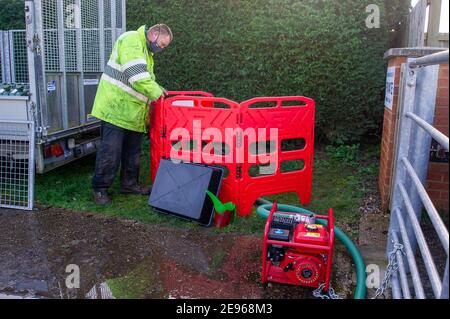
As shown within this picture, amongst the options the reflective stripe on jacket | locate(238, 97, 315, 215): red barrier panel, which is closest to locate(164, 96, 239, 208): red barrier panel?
locate(238, 97, 315, 215): red barrier panel

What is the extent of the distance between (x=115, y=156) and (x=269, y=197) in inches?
67.9

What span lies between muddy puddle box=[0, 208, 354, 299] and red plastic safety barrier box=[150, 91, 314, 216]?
0.59 metres

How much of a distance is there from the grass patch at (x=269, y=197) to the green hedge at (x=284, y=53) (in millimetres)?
371

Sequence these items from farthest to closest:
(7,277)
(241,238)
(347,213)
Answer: (347,213) < (241,238) < (7,277)

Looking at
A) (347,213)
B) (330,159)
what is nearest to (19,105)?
(347,213)

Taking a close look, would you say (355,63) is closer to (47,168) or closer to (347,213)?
(347,213)

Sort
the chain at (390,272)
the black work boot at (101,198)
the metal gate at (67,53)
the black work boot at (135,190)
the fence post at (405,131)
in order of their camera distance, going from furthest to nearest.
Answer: the black work boot at (135,190)
the black work boot at (101,198)
the metal gate at (67,53)
the fence post at (405,131)
the chain at (390,272)

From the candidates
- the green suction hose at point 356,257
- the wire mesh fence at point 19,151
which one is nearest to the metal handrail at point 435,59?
the green suction hose at point 356,257

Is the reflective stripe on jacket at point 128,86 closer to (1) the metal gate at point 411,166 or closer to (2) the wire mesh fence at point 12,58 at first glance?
(1) the metal gate at point 411,166

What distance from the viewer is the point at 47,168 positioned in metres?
4.98

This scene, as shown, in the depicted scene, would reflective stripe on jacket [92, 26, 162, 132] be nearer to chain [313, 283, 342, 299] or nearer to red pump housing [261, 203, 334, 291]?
red pump housing [261, 203, 334, 291]

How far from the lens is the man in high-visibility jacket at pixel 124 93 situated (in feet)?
14.8

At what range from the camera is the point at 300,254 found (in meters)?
3.09

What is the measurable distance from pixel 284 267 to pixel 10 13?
7.45m
